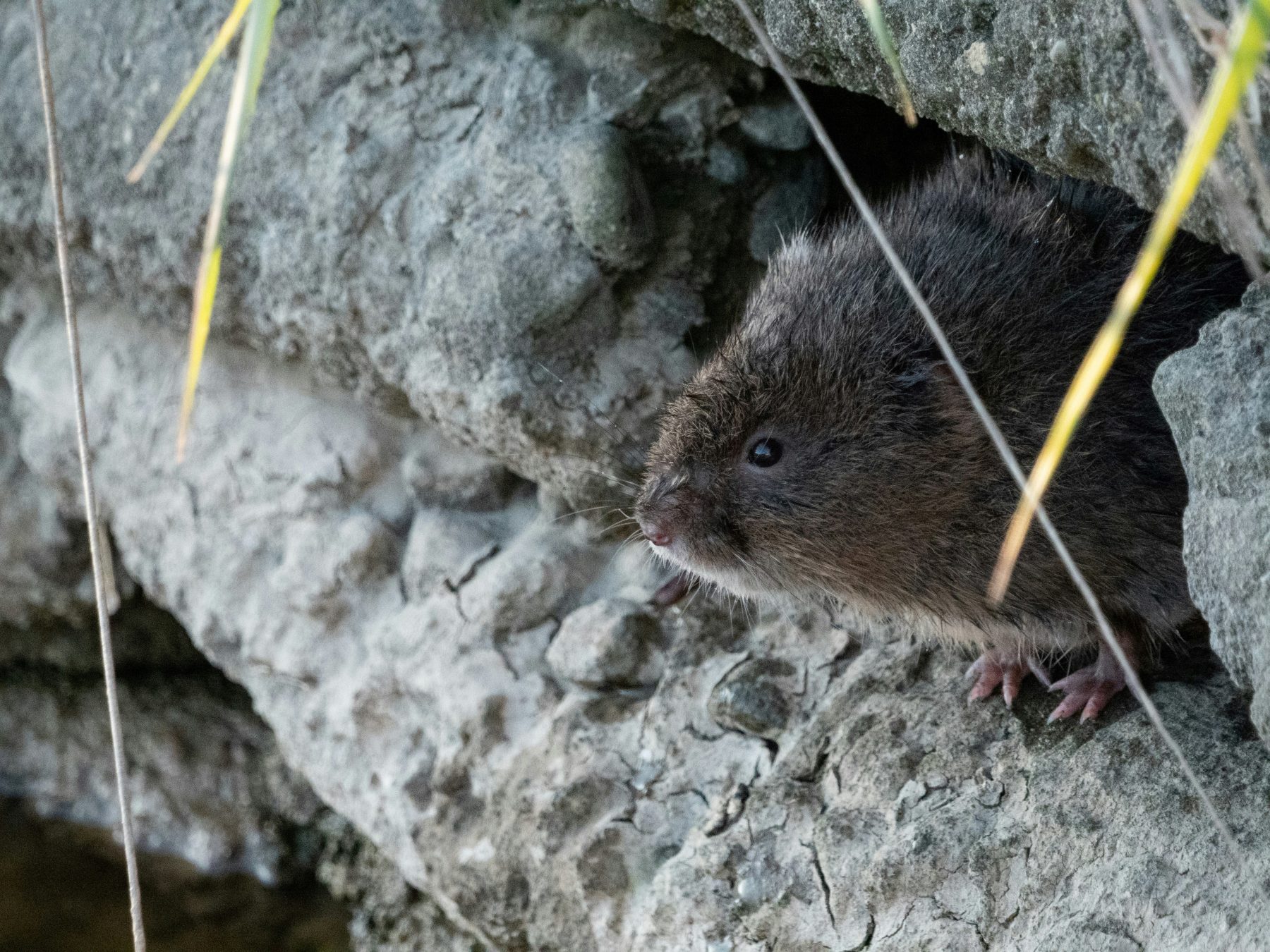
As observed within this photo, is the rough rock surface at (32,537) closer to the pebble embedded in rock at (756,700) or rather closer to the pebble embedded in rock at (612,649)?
the pebble embedded in rock at (612,649)

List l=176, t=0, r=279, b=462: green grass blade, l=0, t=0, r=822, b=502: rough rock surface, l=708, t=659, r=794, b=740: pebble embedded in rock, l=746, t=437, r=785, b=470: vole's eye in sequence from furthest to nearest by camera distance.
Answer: l=0, t=0, r=822, b=502: rough rock surface → l=708, t=659, r=794, b=740: pebble embedded in rock → l=746, t=437, r=785, b=470: vole's eye → l=176, t=0, r=279, b=462: green grass blade

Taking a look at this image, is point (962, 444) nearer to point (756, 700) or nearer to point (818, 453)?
point (818, 453)

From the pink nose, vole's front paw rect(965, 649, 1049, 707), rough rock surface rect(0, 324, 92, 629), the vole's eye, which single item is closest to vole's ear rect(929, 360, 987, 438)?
the vole's eye

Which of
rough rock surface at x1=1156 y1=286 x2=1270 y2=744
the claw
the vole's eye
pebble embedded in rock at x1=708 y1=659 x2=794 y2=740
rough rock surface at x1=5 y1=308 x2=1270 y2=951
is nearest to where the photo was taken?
rough rock surface at x1=1156 y1=286 x2=1270 y2=744

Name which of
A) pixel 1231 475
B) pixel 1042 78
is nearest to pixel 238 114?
pixel 1042 78

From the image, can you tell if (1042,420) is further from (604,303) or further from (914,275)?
(604,303)

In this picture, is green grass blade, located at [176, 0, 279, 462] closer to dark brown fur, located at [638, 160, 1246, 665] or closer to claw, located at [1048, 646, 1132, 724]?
dark brown fur, located at [638, 160, 1246, 665]

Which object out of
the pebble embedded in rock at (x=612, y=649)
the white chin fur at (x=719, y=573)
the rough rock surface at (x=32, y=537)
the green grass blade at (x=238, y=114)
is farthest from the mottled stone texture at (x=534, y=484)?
the green grass blade at (x=238, y=114)

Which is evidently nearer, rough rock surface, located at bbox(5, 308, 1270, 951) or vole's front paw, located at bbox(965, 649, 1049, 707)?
rough rock surface, located at bbox(5, 308, 1270, 951)
